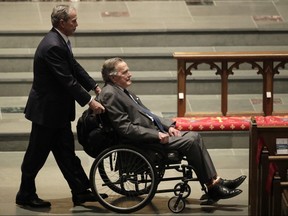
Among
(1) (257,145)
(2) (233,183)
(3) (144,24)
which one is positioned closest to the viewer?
(1) (257,145)

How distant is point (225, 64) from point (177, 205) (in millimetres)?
2150

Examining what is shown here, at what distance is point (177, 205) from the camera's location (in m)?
6.51

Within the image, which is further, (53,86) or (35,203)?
(35,203)

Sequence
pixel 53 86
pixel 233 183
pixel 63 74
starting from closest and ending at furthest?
pixel 63 74, pixel 53 86, pixel 233 183

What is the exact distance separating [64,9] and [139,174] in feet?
4.43

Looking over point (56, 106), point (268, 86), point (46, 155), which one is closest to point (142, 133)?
point (56, 106)

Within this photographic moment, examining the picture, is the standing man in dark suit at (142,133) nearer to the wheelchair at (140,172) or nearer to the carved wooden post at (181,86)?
the wheelchair at (140,172)

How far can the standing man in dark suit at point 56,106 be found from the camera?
6.40 m

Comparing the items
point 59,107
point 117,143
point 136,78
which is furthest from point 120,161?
point 136,78

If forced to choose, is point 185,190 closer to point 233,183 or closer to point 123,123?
point 233,183

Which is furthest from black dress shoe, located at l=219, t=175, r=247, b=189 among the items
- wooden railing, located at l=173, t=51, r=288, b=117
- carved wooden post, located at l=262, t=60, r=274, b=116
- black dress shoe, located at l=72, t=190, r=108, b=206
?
carved wooden post, located at l=262, t=60, r=274, b=116

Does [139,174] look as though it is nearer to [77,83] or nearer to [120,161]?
[120,161]

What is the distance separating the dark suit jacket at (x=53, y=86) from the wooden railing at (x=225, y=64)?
182 cm

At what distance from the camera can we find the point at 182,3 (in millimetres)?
11148
